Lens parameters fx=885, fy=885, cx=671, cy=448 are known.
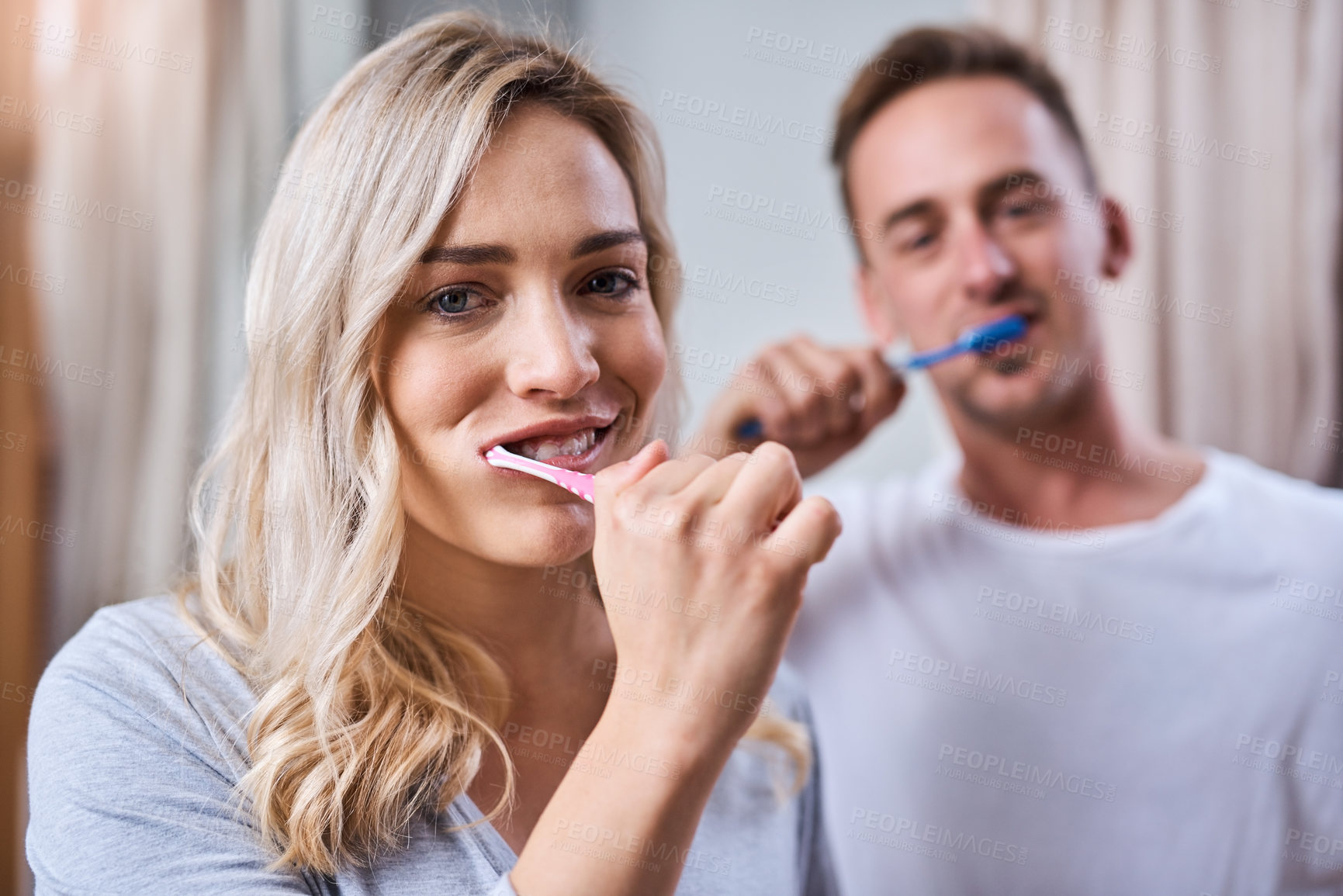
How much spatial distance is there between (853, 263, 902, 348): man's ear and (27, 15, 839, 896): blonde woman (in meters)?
0.39

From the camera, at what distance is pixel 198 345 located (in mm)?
846

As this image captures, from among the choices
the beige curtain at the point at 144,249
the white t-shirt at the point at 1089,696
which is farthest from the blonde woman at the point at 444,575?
the white t-shirt at the point at 1089,696

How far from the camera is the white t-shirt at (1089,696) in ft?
2.93

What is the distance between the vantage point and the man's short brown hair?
1.01 m

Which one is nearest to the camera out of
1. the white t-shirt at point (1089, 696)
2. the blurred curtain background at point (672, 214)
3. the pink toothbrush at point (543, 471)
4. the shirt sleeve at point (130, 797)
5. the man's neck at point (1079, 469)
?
the shirt sleeve at point (130, 797)

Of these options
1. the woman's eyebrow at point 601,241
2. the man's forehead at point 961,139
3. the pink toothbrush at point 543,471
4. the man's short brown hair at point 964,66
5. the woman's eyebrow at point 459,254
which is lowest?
the pink toothbrush at point 543,471

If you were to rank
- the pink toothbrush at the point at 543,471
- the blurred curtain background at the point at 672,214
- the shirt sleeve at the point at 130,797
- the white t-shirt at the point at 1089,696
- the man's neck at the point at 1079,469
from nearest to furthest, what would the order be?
the shirt sleeve at the point at 130,797 → the pink toothbrush at the point at 543,471 → the blurred curtain background at the point at 672,214 → the white t-shirt at the point at 1089,696 → the man's neck at the point at 1079,469

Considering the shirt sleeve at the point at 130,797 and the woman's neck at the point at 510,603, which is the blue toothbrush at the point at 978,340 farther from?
the shirt sleeve at the point at 130,797

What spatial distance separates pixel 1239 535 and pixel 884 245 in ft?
1.63

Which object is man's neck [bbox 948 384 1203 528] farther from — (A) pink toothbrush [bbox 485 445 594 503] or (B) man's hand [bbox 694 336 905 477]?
(A) pink toothbrush [bbox 485 445 594 503]

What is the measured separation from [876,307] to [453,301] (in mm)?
596

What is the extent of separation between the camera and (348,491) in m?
0.65

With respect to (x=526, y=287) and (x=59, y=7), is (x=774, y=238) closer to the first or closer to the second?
(x=526, y=287)

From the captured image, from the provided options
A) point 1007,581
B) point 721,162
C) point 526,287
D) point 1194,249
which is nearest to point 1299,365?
point 1194,249
